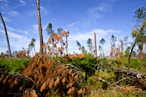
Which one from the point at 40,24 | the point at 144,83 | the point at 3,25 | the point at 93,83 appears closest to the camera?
the point at 144,83

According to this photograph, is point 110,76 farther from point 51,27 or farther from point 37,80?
point 51,27

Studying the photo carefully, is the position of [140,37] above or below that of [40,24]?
below

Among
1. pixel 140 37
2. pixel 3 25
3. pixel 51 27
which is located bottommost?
pixel 140 37

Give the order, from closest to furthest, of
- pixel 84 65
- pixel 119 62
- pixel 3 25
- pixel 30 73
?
1. pixel 30 73
2. pixel 84 65
3. pixel 119 62
4. pixel 3 25

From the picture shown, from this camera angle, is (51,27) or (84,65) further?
(51,27)

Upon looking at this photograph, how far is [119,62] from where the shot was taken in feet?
16.9

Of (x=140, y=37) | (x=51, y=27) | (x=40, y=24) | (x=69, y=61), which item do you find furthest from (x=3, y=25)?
(x=51, y=27)

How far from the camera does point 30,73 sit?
106 inches

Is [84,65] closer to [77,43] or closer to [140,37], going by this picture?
[140,37]

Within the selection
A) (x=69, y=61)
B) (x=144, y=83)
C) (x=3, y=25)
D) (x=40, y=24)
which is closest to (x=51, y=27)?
(x=3, y=25)

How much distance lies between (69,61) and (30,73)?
2000mm

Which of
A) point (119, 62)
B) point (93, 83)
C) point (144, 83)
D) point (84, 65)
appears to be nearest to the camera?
point (144, 83)

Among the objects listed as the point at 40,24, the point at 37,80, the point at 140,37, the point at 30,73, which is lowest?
the point at 37,80

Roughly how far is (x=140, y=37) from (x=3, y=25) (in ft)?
45.3
